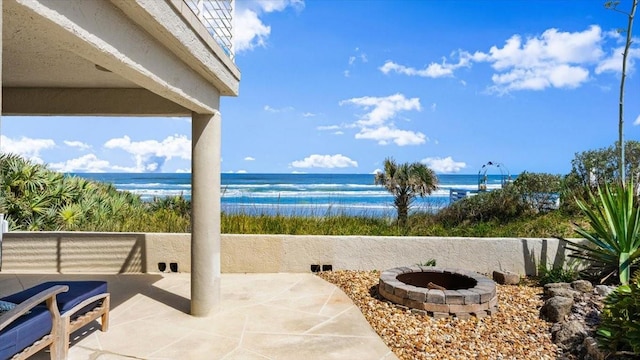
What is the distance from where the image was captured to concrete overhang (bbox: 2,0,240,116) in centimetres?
201

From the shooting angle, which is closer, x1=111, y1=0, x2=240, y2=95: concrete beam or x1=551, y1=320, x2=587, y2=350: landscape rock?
x1=111, y1=0, x2=240, y2=95: concrete beam

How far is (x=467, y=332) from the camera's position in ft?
13.1

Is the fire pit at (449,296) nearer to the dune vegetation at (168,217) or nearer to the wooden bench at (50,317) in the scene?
the dune vegetation at (168,217)

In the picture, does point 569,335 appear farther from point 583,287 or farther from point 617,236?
point 617,236

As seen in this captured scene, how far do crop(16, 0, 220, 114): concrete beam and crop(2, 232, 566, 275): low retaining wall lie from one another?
3.15 meters

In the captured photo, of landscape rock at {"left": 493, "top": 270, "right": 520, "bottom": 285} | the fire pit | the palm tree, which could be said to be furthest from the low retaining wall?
the palm tree

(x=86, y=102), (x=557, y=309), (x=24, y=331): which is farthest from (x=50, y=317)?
(x=557, y=309)

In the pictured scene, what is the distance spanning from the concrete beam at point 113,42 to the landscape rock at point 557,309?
4.38 metres

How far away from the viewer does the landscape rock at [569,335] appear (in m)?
3.81

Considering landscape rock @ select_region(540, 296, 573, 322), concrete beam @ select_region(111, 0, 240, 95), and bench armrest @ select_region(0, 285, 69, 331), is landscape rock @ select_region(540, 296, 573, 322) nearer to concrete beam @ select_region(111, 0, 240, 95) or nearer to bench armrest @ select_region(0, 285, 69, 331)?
concrete beam @ select_region(111, 0, 240, 95)

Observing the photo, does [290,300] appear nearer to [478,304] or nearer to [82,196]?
[478,304]

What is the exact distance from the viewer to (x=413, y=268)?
17.5 feet

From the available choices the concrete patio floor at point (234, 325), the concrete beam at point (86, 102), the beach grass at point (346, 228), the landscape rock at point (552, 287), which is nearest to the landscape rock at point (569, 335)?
the landscape rock at point (552, 287)

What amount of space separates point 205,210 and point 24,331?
1912mm
